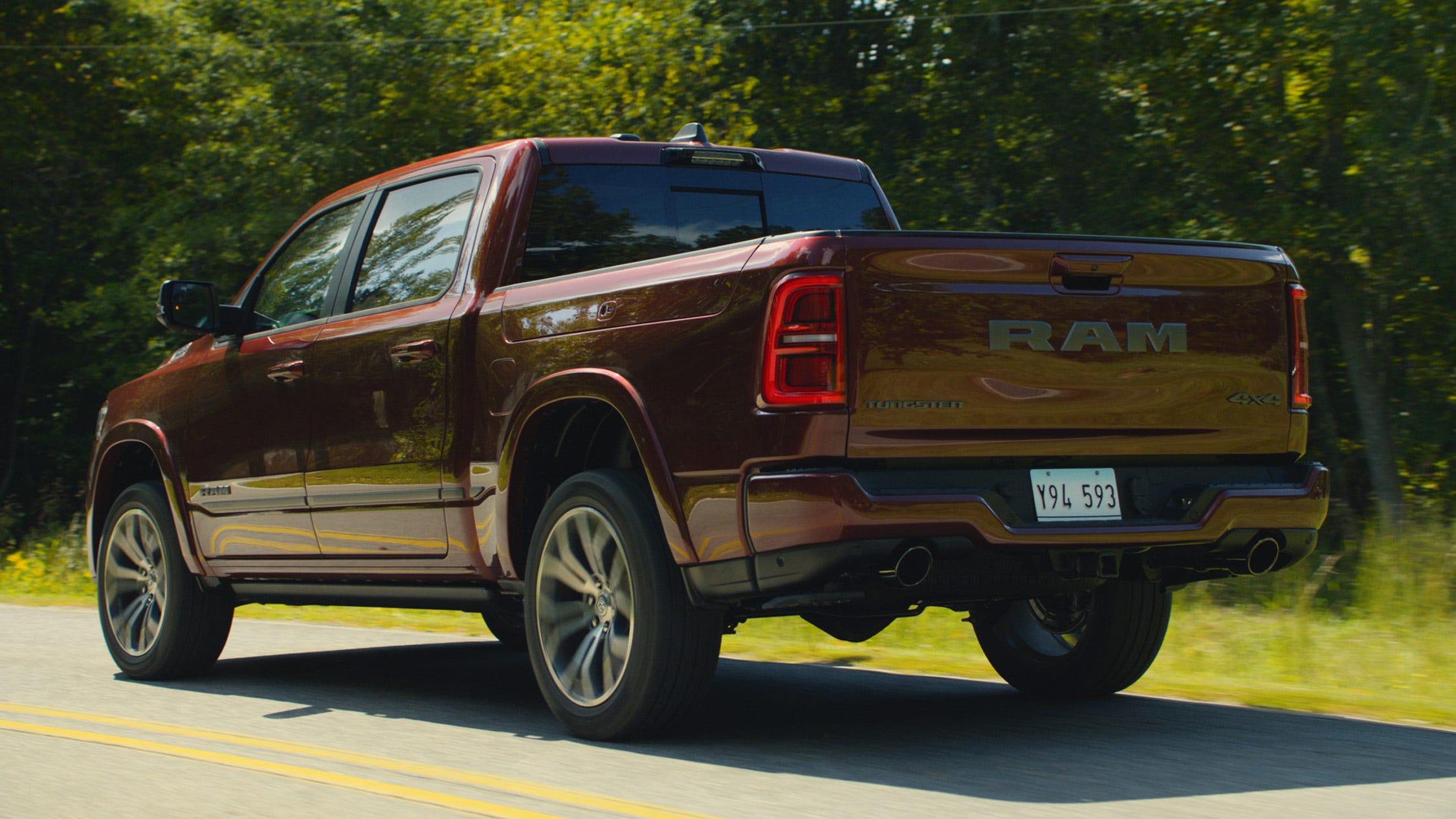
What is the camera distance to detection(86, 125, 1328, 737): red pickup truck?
451 cm

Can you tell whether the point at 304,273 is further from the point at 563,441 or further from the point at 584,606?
the point at 584,606

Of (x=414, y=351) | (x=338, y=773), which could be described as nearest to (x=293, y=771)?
(x=338, y=773)

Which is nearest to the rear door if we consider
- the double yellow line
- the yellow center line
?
the double yellow line

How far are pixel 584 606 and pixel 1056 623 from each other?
2.09 m

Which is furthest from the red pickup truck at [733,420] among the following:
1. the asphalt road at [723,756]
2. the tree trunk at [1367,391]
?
the tree trunk at [1367,391]

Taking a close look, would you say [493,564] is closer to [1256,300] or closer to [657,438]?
[657,438]

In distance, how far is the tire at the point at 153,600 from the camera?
A: 7355 millimetres

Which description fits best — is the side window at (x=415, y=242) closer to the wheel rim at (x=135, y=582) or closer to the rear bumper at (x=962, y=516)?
the wheel rim at (x=135, y=582)

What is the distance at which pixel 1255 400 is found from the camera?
16.6ft

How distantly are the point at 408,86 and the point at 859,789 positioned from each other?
20550 millimetres

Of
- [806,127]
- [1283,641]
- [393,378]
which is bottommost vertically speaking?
[1283,641]

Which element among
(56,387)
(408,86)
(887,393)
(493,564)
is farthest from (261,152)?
(887,393)

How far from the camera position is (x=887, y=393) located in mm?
4477

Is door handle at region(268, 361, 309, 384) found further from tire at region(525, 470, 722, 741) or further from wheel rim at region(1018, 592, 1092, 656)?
wheel rim at region(1018, 592, 1092, 656)
